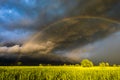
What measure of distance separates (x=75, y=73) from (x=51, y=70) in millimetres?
2273

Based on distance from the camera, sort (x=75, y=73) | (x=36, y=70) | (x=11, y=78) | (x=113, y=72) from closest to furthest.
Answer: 1. (x=11, y=78)
2. (x=36, y=70)
3. (x=75, y=73)
4. (x=113, y=72)

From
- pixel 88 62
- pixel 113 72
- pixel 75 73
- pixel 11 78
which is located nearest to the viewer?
pixel 11 78

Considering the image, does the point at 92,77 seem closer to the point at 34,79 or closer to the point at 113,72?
the point at 113,72

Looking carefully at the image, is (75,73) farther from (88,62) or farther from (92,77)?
(88,62)

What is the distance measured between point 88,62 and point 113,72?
68.0ft

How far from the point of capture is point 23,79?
2073 centimetres

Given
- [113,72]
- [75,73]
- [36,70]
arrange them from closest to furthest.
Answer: [36,70]
[75,73]
[113,72]

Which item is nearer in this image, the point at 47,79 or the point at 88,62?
the point at 47,79

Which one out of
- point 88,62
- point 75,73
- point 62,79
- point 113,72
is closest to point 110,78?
point 113,72

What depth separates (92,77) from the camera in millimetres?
23875

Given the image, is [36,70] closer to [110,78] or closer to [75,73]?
[75,73]

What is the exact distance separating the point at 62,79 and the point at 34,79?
2.53m

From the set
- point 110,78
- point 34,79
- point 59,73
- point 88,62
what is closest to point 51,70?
point 59,73

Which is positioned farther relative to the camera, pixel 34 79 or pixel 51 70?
pixel 51 70
